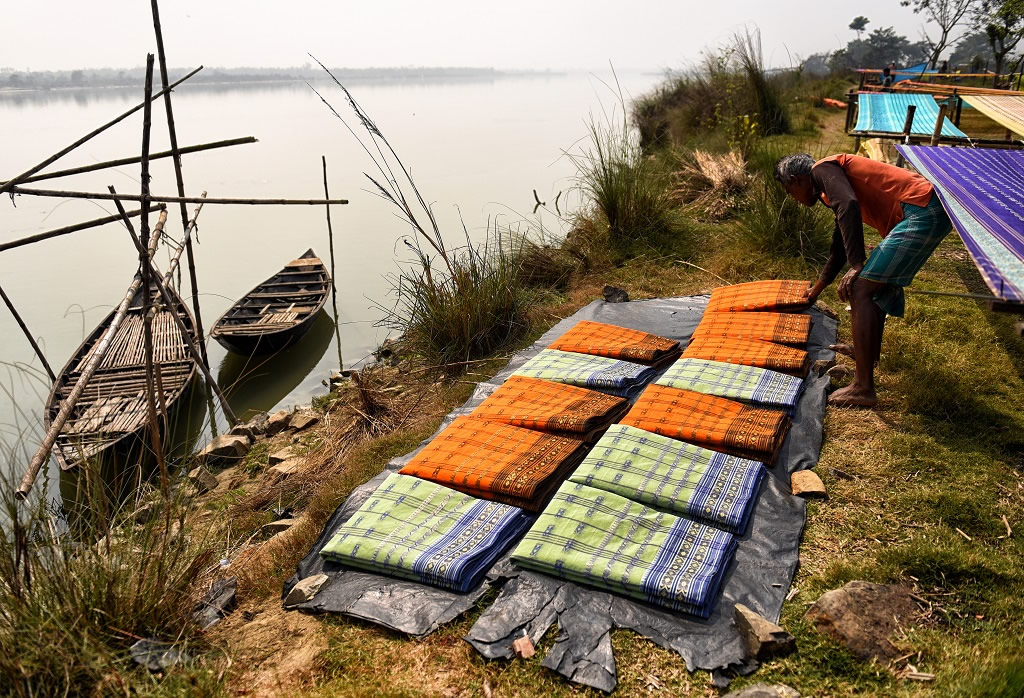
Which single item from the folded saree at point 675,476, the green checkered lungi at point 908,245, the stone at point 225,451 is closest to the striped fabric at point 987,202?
the green checkered lungi at point 908,245

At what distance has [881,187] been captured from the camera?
10.2 ft

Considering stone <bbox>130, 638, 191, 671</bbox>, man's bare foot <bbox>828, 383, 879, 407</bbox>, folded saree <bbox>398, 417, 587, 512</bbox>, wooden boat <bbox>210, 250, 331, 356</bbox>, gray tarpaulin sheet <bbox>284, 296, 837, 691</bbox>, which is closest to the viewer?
stone <bbox>130, 638, 191, 671</bbox>

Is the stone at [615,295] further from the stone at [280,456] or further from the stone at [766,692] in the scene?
the stone at [766,692]

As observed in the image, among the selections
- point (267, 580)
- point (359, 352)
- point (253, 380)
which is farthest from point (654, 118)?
point (267, 580)

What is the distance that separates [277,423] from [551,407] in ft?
8.52

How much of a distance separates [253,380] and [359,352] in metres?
0.99

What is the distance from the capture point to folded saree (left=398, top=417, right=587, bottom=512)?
2.58 metres

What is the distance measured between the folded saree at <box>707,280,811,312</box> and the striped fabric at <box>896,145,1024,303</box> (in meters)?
0.87

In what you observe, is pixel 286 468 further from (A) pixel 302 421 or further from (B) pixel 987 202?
(B) pixel 987 202

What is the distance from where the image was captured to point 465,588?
2.22 meters

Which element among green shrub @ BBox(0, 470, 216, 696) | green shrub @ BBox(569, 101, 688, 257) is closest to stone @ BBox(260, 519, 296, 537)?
green shrub @ BBox(0, 470, 216, 696)

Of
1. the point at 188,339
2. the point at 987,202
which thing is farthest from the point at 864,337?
the point at 188,339

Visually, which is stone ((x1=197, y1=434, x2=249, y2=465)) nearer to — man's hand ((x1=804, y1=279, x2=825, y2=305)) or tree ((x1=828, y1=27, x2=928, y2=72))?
man's hand ((x1=804, y1=279, x2=825, y2=305))

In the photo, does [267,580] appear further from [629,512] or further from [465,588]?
[629,512]
